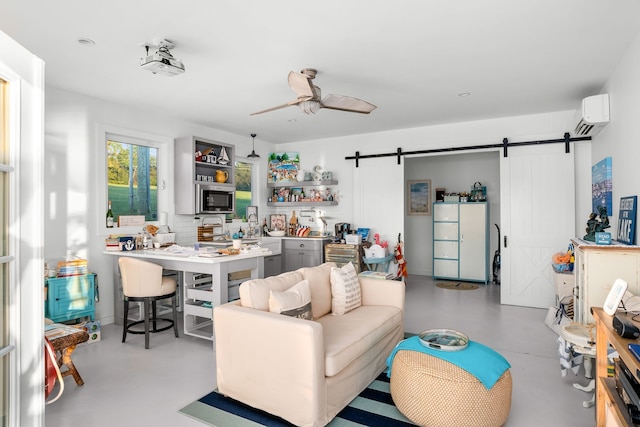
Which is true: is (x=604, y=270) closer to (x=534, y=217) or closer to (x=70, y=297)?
(x=534, y=217)

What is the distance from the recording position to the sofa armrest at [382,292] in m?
3.61

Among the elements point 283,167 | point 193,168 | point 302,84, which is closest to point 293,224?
point 283,167

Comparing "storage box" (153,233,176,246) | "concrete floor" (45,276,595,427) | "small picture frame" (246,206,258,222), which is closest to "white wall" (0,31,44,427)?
"concrete floor" (45,276,595,427)

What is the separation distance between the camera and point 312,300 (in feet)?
10.6

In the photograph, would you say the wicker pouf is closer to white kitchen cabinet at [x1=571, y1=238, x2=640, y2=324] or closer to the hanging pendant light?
white kitchen cabinet at [x1=571, y1=238, x2=640, y2=324]

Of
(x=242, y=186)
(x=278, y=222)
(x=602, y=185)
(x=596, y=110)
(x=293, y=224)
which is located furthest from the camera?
(x=278, y=222)

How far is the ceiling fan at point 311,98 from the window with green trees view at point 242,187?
11.4 ft

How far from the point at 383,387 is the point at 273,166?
5.26 m

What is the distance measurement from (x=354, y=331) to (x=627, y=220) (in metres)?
2.52

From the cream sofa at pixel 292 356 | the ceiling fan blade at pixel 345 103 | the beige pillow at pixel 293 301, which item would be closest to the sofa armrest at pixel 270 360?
the cream sofa at pixel 292 356

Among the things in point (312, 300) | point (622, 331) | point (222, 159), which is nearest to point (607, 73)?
point (622, 331)

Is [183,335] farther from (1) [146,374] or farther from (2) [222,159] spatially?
(2) [222,159]

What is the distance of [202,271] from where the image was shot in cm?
389

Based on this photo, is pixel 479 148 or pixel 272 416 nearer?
pixel 272 416
